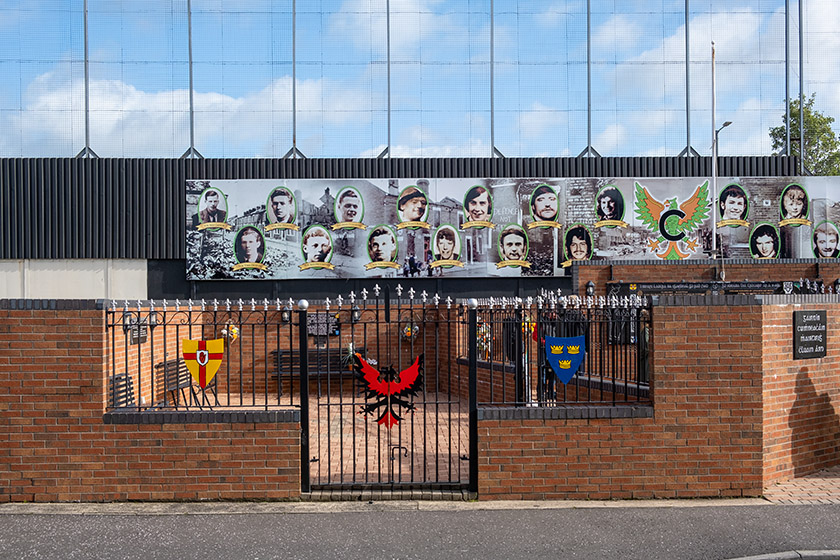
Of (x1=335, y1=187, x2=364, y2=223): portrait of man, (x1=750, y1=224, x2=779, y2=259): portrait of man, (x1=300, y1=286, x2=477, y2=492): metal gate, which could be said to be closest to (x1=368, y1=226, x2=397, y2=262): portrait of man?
(x1=335, y1=187, x2=364, y2=223): portrait of man

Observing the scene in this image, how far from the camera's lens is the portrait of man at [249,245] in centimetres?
2238

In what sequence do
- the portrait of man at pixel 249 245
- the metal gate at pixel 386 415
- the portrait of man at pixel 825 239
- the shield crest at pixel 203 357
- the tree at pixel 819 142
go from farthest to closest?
the tree at pixel 819 142 < the portrait of man at pixel 825 239 < the portrait of man at pixel 249 245 < the shield crest at pixel 203 357 < the metal gate at pixel 386 415

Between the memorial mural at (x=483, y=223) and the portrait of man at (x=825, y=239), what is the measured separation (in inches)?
1.5

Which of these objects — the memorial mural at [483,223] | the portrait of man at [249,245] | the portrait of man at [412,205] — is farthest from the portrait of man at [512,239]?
the portrait of man at [249,245]

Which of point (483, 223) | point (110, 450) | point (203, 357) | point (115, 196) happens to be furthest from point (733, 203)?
point (110, 450)

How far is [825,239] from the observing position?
23.3 m

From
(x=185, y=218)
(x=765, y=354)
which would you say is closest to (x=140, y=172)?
(x=185, y=218)

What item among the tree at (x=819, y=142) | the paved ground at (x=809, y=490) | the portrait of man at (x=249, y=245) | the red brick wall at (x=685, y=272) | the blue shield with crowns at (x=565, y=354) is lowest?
the paved ground at (x=809, y=490)

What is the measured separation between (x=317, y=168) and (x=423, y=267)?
4.77 metres

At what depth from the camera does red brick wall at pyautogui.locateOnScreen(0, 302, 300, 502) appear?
277 inches

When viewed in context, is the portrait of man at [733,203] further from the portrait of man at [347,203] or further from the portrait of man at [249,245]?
the portrait of man at [249,245]

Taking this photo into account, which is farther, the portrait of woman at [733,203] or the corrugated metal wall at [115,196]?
the portrait of woman at [733,203]

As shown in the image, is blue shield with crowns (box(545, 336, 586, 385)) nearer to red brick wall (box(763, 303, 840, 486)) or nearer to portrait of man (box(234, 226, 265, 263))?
red brick wall (box(763, 303, 840, 486))

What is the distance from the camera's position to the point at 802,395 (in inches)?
308
